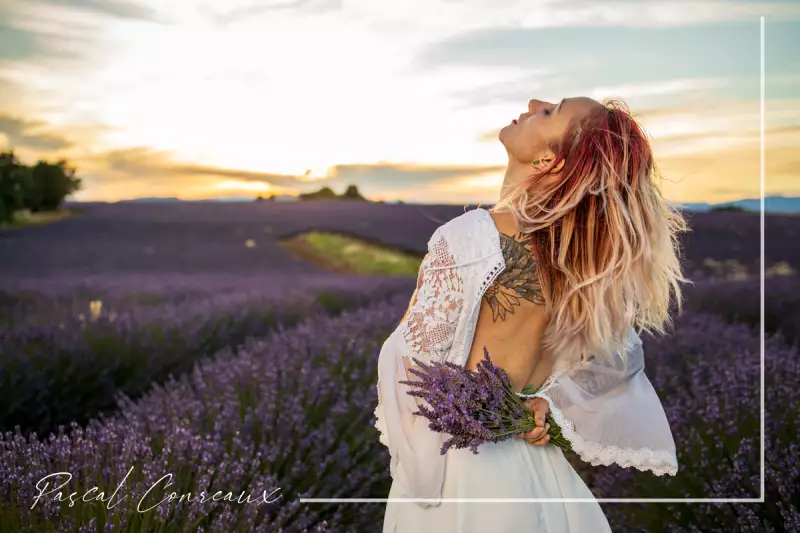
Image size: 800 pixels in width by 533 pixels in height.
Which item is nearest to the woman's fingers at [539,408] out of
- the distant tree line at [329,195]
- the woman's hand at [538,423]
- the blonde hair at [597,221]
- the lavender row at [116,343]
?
the woman's hand at [538,423]

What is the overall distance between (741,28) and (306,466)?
284cm

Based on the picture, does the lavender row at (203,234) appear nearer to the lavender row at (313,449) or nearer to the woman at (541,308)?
the lavender row at (313,449)

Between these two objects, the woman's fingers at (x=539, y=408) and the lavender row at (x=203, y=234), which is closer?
the woman's fingers at (x=539, y=408)

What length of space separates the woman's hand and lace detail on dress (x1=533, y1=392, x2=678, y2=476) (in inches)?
0.5

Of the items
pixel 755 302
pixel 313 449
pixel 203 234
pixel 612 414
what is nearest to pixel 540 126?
pixel 612 414

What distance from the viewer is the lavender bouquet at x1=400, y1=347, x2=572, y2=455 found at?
4.86ft

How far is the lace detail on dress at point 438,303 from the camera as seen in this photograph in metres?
1.50

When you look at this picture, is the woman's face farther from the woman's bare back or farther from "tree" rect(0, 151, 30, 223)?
"tree" rect(0, 151, 30, 223)

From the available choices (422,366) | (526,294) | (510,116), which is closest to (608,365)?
(526,294)

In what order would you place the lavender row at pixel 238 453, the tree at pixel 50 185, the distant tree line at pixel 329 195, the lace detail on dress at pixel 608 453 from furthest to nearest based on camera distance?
the distant tree line at pixel 329 195 < the tree at pixel 50 185 < the lavender row at pixel 238 453 < the lace detail on dress at pixel 608 453

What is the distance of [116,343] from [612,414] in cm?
247

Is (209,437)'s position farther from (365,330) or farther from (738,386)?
(738,386)

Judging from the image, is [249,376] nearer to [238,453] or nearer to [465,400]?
[238,453]

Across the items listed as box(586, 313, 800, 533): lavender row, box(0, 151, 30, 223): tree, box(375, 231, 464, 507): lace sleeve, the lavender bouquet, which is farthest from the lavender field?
the lavender bouquet
